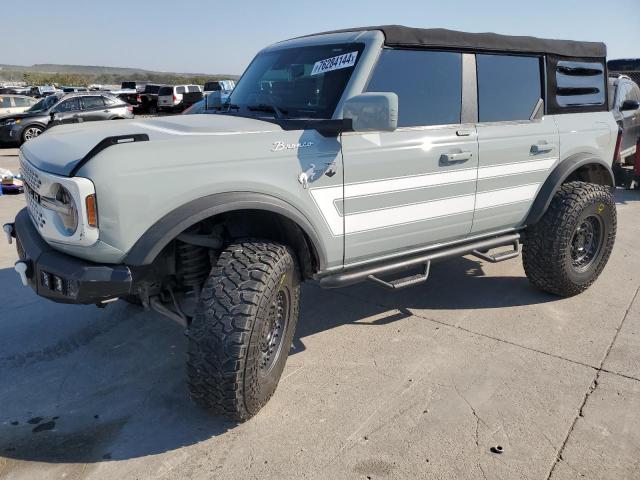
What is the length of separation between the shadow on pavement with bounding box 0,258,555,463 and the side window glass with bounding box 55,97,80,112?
1376 cm

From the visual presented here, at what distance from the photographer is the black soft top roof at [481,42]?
3479 millimetres

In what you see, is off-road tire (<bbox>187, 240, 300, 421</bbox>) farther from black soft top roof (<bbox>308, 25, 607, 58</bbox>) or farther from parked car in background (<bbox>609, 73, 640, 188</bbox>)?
parked car in background (<bbox>609, 73, 640, 188</bbox>)

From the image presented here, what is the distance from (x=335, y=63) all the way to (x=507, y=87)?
1.47 meters

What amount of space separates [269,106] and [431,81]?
1078 mm

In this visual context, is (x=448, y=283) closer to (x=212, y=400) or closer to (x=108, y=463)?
(x=212, y=400)

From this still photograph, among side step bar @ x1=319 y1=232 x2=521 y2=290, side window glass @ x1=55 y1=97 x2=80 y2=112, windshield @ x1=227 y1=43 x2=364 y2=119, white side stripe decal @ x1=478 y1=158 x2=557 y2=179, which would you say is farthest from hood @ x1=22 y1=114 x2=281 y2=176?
side window glass @ x1=55 y1=97 x2=80 y2=112

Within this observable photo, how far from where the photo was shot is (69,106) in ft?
56.6

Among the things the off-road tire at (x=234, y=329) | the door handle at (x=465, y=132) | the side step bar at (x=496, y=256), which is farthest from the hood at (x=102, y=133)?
the side step bar at (x=496, y=256)

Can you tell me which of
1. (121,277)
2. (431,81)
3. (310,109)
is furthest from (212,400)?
(431,81)

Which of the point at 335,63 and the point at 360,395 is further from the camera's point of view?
the point at 335,63

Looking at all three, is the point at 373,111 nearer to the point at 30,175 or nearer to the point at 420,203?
the point at 420,203

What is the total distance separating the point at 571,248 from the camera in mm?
4605

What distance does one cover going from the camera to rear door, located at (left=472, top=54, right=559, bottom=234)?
3.91 m

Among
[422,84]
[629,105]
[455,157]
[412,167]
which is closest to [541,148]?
[455,157]
